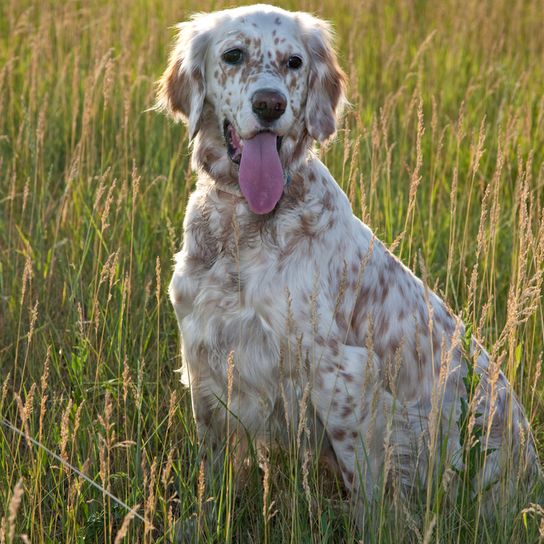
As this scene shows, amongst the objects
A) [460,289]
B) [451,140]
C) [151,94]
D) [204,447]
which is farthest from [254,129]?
[151,94]

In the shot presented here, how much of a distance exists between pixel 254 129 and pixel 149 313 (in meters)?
1.14

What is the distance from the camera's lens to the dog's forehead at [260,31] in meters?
3.04

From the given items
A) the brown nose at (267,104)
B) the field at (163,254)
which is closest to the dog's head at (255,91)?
the brown nose at (267,104)

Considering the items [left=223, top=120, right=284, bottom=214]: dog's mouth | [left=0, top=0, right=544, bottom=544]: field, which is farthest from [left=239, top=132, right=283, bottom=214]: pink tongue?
[left=0, top=0, right=544, bottom=544]: field

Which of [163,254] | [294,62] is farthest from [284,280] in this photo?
[163,254]

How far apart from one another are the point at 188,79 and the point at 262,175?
0.51m

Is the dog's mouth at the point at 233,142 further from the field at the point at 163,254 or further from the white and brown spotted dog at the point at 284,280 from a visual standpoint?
the field at the point at 163,254

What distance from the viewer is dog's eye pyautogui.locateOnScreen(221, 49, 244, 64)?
3047mm

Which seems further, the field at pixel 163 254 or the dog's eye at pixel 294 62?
the dog's eye at pixel 294 62

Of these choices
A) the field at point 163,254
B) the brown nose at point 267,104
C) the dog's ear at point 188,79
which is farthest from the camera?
the dog's ear at point 188,79

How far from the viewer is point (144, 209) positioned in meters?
4.15

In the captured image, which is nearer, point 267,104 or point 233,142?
point 267,104

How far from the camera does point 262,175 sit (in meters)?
2.95

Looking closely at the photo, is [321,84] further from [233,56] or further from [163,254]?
[163,254]
